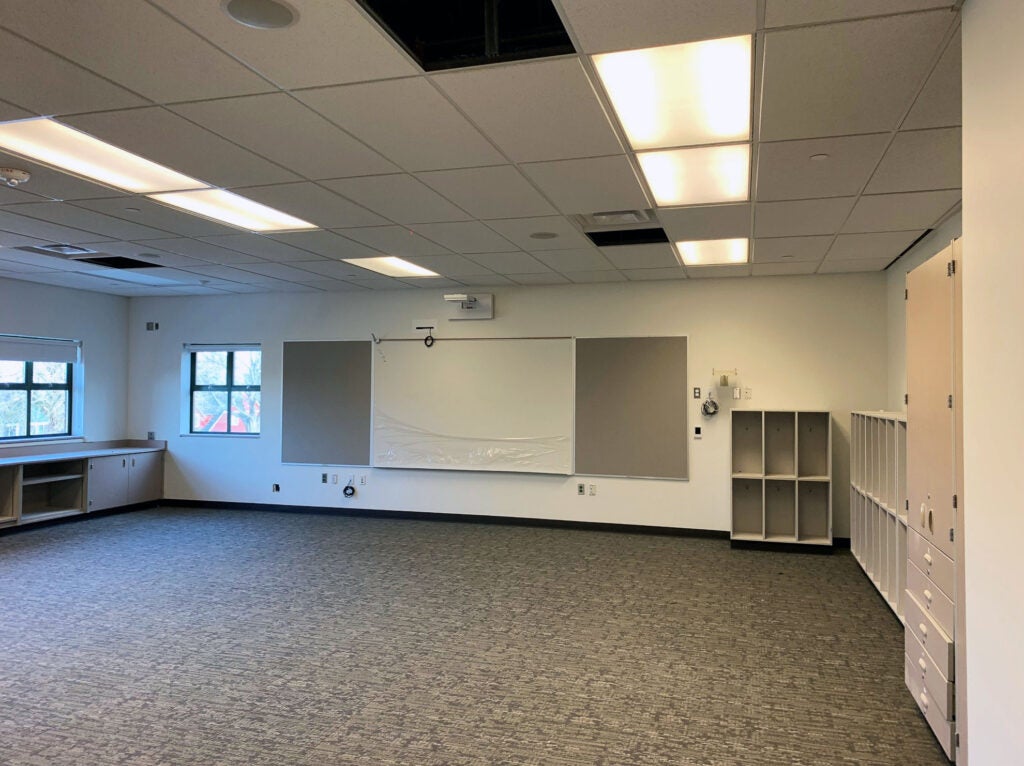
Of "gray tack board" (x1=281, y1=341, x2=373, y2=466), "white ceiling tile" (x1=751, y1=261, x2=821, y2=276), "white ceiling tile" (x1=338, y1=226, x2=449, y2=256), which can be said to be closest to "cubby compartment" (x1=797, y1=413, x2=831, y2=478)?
"white ceiling tile" (x1=751, y1=261, x2=821, y2=276)

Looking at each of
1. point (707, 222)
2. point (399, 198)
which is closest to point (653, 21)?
point (399, 198)

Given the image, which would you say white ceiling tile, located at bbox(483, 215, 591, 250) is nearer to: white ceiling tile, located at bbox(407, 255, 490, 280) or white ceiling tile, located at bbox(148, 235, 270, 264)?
white ceiling tile, located at bbox(407, 255, 490, 280)

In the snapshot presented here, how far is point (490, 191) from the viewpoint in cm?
385

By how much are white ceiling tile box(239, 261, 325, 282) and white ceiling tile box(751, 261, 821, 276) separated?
427 cm

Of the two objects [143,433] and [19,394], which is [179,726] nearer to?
[19,394]

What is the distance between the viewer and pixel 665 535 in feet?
22.5

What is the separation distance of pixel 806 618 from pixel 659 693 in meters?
1.64

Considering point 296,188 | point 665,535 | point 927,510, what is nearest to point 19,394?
point 296,188

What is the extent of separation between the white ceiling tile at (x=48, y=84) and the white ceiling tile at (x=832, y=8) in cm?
239

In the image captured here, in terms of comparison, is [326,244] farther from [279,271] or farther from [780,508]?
[780,508]

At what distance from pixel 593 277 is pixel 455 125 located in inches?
157

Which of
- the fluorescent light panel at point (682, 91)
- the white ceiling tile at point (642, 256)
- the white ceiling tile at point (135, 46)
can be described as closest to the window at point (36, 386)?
the white ceiling tile at point (135, 46)

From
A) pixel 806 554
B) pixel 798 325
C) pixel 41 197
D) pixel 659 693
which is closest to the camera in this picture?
pixel 659 693

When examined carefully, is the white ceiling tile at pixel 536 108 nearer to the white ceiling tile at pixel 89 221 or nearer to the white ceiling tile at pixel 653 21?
the white ceiling tile at pixel 653 21
